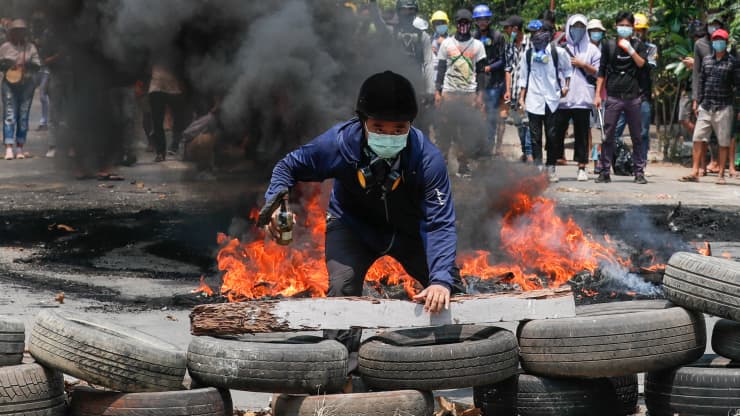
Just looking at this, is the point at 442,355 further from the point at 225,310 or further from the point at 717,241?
the point at 717,241

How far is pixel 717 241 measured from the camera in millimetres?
10586

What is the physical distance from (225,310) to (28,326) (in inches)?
105

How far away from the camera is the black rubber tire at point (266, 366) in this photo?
4.67 m

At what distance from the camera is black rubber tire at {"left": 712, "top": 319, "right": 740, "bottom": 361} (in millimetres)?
5117

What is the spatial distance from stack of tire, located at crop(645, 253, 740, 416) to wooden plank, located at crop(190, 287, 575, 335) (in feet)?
2.92

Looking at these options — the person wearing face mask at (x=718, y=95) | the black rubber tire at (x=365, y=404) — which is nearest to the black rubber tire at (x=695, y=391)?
the black rubber tire at (x=365, y=404)

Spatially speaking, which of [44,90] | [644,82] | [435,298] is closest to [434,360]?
[435,298]

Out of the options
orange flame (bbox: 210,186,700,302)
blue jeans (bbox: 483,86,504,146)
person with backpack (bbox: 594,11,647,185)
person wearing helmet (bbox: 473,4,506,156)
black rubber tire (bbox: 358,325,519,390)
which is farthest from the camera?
person wearing helmet (bbox: 473,4,506,156)

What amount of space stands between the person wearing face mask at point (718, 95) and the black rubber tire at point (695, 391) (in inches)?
410

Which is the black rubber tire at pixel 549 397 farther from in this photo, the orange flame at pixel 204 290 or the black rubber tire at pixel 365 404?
the orange flame at pixel 204 290

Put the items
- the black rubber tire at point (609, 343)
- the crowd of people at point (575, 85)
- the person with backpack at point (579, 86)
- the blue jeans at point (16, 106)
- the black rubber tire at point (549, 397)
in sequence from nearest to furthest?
the black rubber tire at point (609, 343) < the black rubber tire at point (549, 397) < the crowd of people at point (575, 85) < the person with backpack at point (579, 86) < the blue jeans at point (16, 106)

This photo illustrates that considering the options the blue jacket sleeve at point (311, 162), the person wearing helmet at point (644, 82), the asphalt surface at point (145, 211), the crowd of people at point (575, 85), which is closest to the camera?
the blue jacket sleeve at point (311, 162)

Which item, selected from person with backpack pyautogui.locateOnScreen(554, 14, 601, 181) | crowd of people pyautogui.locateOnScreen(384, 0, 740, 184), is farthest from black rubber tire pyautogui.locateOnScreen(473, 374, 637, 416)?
person with backpack pyautogui.locateOnScreen(554, 14, 601, 181)

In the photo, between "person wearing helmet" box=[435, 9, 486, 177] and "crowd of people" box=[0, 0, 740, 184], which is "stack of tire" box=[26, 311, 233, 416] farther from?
"person wearing helmet" box=[435, 9, 486, 177]
